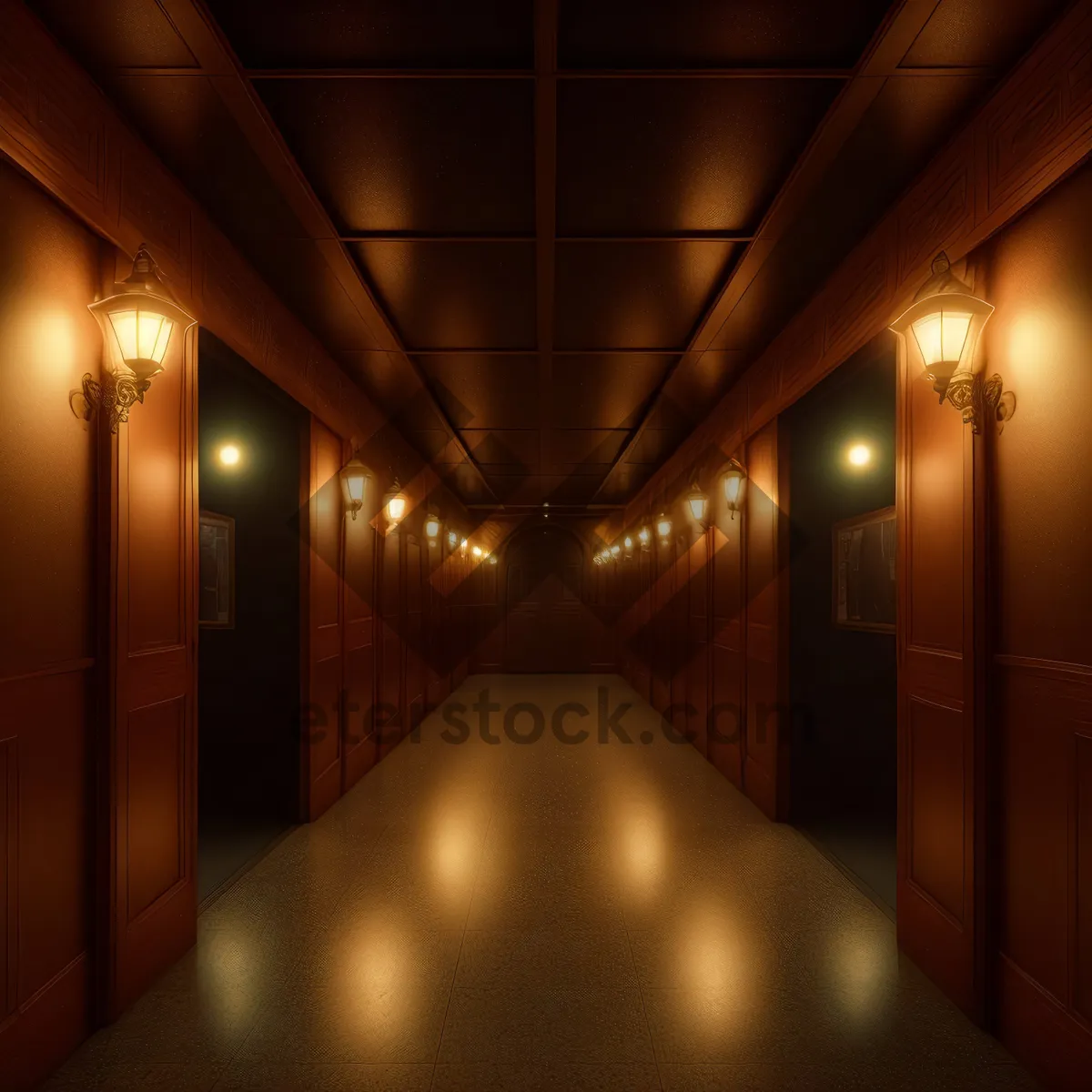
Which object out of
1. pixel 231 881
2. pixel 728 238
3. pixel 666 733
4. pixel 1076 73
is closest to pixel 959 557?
pixel 1076 73

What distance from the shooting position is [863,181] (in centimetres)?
333

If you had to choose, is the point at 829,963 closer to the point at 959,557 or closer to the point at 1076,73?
the point at 959,557

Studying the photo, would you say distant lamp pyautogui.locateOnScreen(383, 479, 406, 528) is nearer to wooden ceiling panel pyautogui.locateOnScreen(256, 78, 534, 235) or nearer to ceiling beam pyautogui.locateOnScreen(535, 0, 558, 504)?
ceiling beam pyautogui.locateOnScreen(535, 0, 558, 504)

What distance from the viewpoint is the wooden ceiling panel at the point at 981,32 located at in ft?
7.71

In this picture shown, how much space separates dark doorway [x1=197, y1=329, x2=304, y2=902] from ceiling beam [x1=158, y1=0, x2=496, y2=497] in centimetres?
128

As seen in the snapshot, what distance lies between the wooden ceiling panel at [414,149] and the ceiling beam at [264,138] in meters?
0.05

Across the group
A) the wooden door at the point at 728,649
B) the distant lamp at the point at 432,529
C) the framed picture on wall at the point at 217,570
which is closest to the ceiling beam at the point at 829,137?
the wooden door at the point at 728,649

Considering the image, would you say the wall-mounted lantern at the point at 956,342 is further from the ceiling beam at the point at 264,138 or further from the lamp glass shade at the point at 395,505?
the lamp glass shade at the point at 395,505

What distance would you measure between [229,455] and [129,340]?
3.12 m

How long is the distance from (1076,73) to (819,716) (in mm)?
4180

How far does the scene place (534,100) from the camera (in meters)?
2.85

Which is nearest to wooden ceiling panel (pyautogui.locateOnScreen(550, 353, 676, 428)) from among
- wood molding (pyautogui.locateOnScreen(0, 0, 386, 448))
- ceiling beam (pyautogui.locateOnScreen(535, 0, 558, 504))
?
ceiling beam (pyautogui.locateOnScreen(535, 0, 558, 504))

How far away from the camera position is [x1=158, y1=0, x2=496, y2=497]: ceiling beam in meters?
2.43

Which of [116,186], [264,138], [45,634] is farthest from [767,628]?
[116,186]
